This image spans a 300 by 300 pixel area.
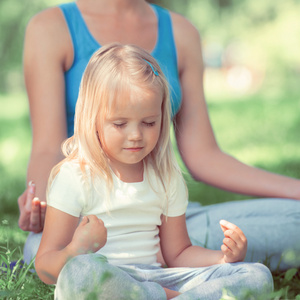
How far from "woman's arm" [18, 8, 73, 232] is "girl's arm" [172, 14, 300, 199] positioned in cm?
58

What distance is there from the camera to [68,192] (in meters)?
2.10

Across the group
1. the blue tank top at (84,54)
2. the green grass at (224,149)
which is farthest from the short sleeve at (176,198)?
the blue tank top at (84,54)

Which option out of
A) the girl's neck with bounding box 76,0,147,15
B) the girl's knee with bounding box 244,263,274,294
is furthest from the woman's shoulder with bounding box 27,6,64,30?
the girl's knee with bounding box 244,263,274,294

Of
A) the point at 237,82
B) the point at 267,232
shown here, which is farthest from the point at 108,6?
the point at 237,82

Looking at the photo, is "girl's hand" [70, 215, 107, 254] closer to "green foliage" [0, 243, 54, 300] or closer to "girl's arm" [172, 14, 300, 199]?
"green foliage" [0, 243, 54, 300]

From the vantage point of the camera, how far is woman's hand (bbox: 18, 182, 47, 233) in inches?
94.2

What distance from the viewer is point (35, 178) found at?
2.58 metres

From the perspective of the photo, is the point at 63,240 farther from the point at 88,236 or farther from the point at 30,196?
the point at 30,196

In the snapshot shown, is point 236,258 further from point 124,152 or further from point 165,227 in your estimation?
point 124,152

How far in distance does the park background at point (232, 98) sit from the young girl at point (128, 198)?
231 millimetres

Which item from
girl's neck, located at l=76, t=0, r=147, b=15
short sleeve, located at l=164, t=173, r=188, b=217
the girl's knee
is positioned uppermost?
girl's neck, located at l=76, t=0, r=147, b=15

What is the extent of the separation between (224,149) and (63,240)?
4684 millimetres

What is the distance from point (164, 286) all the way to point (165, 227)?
8.7 inches

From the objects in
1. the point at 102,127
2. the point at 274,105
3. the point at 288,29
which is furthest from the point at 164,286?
the point at 288,29
